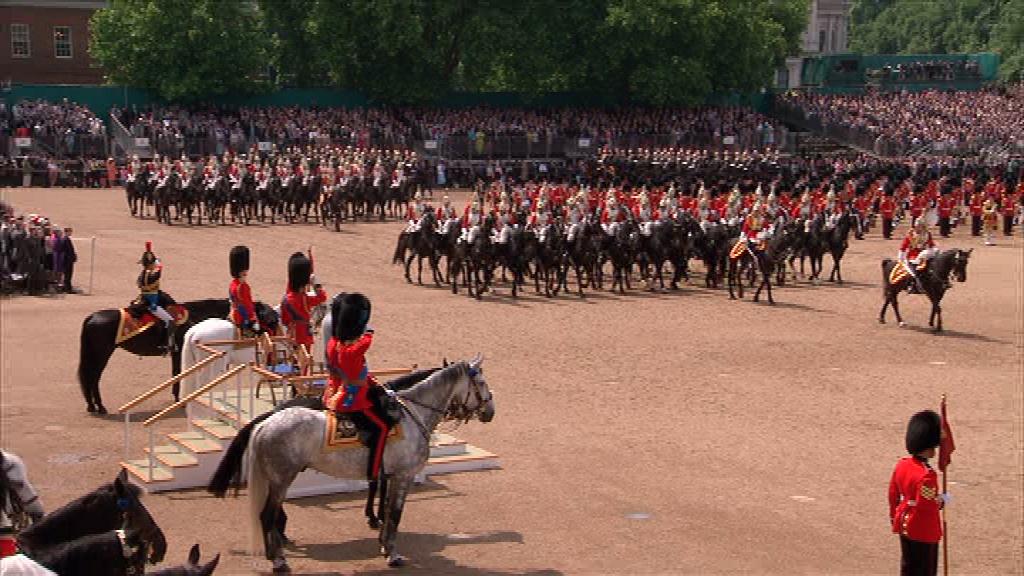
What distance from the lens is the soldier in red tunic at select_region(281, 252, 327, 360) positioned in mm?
15617

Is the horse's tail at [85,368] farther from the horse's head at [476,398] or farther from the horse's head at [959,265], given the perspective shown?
the horse's head at [959,265]

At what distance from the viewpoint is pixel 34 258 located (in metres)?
27.9

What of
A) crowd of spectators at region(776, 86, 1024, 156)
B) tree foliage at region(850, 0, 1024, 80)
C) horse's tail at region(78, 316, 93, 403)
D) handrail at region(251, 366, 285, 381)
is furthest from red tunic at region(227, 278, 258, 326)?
tree foliage at region(850, 0, 1024, 80)

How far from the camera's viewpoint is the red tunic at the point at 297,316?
51.9 feet

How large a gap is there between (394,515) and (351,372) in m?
1.37

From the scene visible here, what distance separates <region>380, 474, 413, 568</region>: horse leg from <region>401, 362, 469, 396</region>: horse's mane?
2.93ft

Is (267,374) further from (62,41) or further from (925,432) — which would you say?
(62,41)

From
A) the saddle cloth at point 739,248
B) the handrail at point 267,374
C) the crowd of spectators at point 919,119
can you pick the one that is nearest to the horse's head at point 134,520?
the handrail at point 267,374

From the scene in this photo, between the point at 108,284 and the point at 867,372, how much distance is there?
1550cm

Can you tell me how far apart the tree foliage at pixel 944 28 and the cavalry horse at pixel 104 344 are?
75.7 m

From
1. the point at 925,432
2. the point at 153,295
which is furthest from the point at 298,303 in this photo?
the point at 925,432

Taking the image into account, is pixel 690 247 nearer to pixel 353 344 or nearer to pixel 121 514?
pixel 353 344

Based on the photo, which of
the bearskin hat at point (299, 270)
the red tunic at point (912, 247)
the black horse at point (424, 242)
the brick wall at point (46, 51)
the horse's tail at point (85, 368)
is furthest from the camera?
the brick wall at point (46, 51)

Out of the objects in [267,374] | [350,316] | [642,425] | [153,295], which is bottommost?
[642,425]
